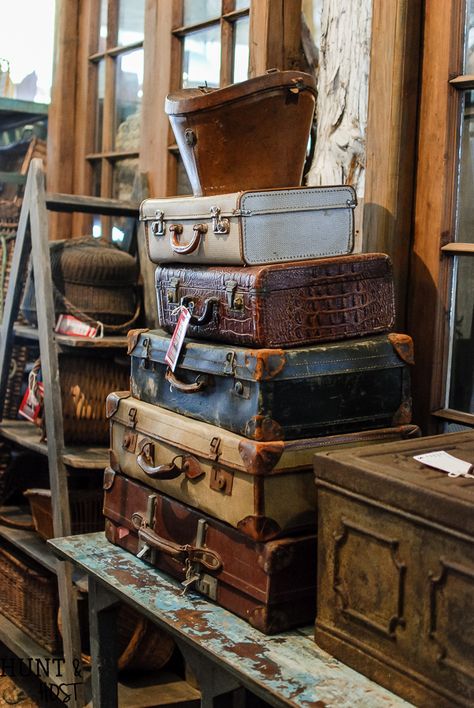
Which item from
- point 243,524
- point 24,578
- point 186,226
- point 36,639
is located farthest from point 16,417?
point 243,524

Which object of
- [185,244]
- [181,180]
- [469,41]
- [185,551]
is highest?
[469,41]

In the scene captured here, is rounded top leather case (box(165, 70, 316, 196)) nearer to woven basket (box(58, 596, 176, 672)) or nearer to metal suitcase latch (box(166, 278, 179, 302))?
metal suitcase latch (box(166, 278, 179, 302))

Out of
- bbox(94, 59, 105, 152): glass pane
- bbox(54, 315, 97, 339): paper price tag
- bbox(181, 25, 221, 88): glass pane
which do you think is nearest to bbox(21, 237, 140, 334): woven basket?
bbox(54, 315, 97, 339): paper price tag

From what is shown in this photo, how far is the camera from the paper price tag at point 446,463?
1.55 metres

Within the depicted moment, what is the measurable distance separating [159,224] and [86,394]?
1.22m

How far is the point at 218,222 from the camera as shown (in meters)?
1.98

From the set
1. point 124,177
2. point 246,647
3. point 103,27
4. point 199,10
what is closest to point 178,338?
point 246,647

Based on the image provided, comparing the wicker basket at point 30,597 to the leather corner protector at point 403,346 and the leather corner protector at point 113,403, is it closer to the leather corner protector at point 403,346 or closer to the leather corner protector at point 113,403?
the leather corner protector at point 113,403

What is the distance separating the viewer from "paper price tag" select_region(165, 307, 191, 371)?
Answer: 2055 millimetres

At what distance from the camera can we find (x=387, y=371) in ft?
6.49

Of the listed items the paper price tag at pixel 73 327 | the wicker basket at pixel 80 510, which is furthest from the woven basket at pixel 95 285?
the wicker basket at pixel 80 510

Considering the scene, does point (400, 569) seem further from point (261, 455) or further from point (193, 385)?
point (193, 385)

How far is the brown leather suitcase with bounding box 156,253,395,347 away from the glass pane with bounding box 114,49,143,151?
198 centimetres

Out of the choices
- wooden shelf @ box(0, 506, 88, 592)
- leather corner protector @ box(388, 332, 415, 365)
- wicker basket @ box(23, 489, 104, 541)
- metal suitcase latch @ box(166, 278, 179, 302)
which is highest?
metal suitcase latch @ box(166, 278, 179, 302)
